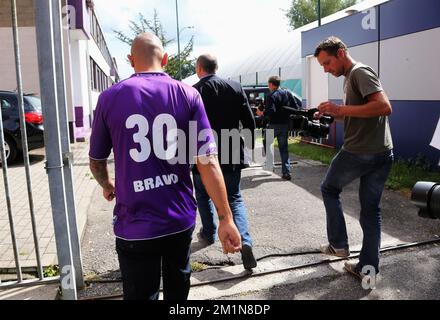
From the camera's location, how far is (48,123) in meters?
2.68

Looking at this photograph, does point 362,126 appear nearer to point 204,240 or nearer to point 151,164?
point 151,164

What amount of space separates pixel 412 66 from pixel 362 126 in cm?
558

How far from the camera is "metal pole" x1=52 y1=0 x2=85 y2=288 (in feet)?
10.1

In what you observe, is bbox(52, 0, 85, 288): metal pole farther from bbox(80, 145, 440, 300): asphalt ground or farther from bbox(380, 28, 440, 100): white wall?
bbox(380, 28, 440, 100): white wall

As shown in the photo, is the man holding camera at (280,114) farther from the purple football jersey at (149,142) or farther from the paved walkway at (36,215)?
the purple football jersey at (149,142)

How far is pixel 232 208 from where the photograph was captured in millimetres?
4016

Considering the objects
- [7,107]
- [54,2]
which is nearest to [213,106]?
[54,2]

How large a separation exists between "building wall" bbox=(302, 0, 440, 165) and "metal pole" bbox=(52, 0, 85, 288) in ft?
20.8

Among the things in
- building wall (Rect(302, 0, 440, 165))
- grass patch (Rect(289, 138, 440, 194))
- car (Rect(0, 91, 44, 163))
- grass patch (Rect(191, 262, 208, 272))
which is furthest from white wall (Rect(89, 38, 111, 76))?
grass patch (Rect(191, 262, 208, 272))

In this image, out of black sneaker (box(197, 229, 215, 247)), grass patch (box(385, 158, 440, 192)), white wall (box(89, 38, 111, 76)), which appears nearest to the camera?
black sneaker (box(197, 229, 215, 247))

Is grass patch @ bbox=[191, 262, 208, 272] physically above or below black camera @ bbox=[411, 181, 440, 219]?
below

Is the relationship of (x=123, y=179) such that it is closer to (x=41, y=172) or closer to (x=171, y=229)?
(x=171, y=229)

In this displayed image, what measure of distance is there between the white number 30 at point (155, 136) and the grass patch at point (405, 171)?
17.2 ft

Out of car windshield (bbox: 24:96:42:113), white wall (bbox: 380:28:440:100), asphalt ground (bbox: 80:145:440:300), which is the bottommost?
asphalt ground (bbox: 80:145:440:300)
